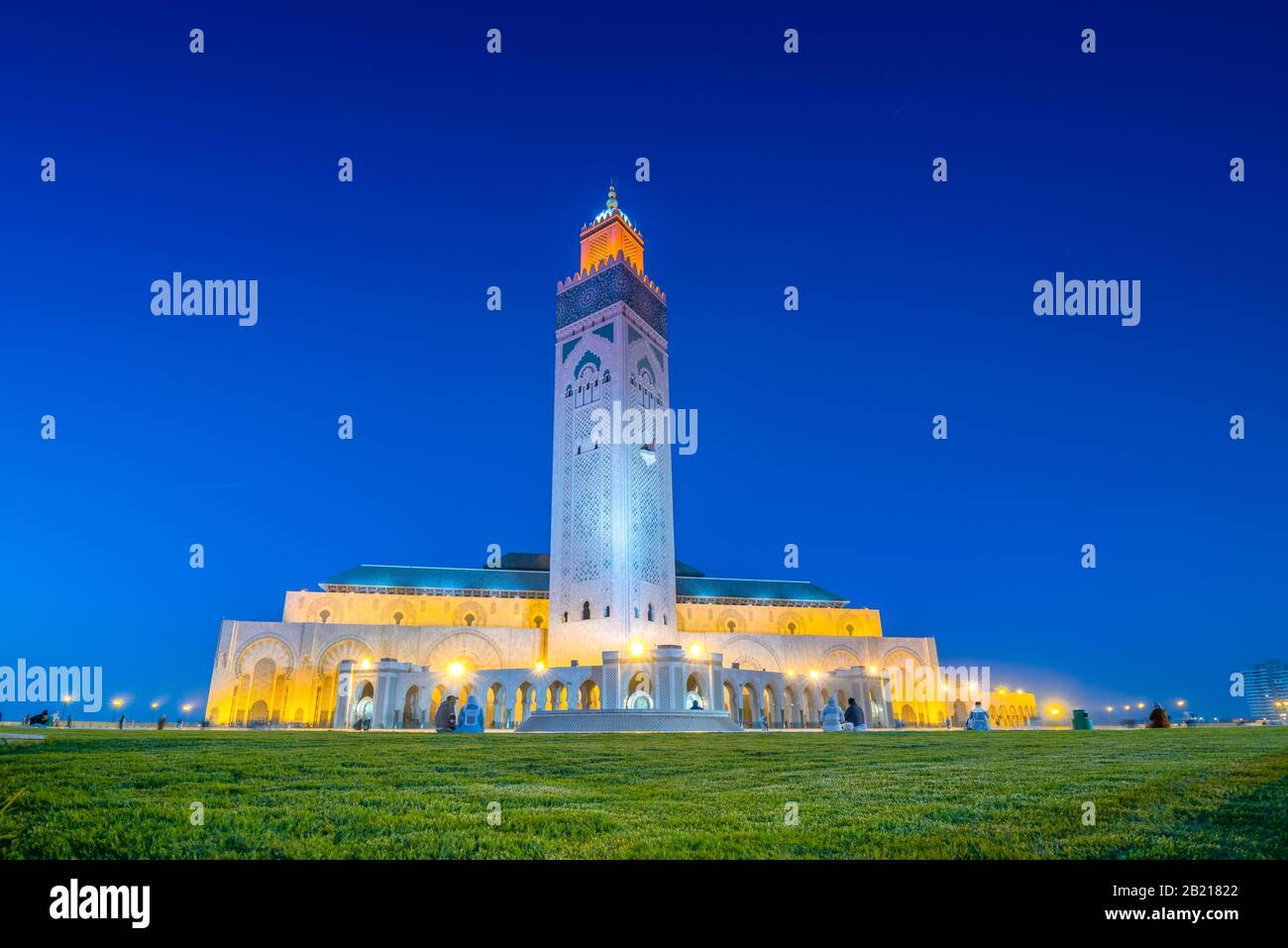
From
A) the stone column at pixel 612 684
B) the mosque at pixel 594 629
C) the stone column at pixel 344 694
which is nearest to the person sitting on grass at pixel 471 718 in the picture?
the mosque at pixel 594 629

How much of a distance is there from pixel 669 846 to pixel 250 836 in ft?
8.46

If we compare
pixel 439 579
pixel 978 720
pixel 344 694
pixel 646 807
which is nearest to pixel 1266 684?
pixel 978 720

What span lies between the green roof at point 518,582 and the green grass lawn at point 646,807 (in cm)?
3912

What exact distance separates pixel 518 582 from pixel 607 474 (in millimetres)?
12345

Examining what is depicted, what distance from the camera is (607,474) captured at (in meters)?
42.8

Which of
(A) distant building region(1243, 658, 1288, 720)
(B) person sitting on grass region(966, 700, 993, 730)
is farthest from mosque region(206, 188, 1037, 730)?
(A) distant building region(1243, 658, 1288, 720)

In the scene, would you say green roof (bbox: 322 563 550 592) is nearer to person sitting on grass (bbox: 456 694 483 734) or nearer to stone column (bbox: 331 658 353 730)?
stone column (bbox: 331 658 353 730)

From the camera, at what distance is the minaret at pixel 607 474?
4128 centimetres

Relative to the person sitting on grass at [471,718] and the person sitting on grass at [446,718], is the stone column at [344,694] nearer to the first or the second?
the person sitting on grass at [446,718]
